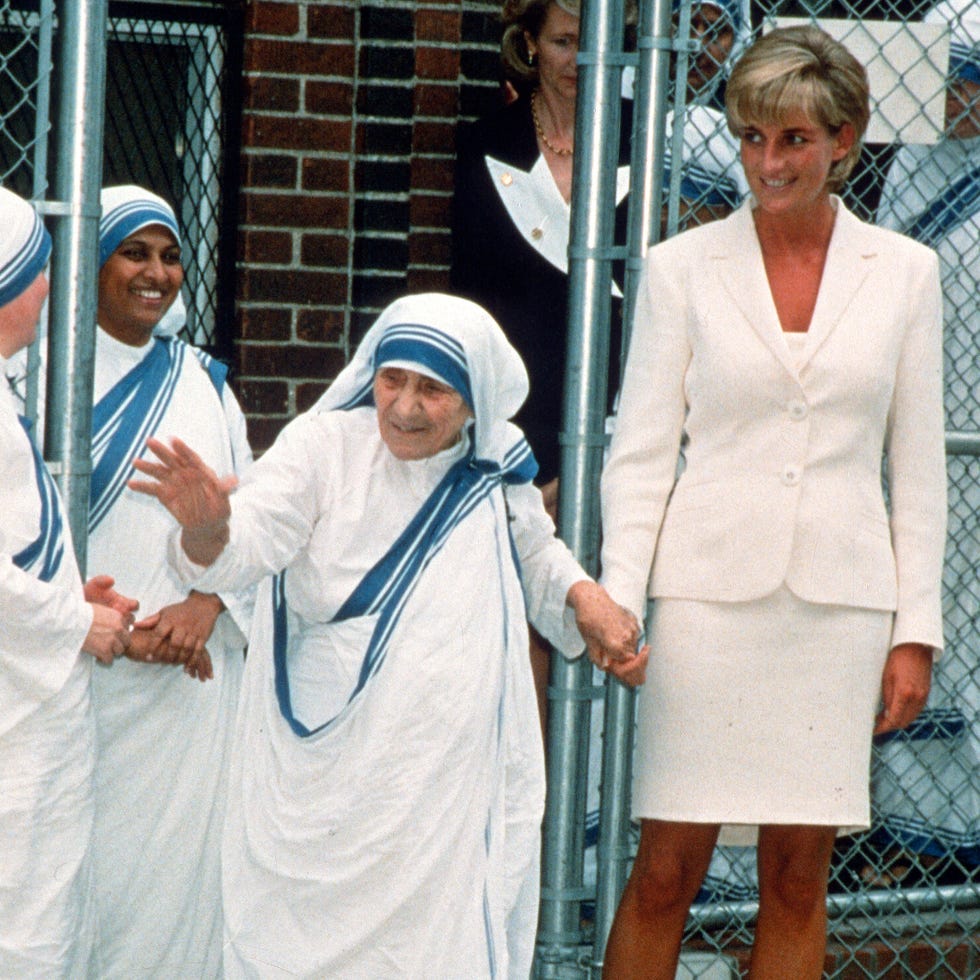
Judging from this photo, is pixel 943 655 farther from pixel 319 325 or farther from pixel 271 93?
pixel 271 93

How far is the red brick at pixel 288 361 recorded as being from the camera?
17.5 ft

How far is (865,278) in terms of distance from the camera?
12.0 feet

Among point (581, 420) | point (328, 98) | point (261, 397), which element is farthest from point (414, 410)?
point (328, 98)

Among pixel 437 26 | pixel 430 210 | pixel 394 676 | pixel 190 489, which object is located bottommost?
pixel 394 676

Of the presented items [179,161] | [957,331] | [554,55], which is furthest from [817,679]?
[179,161]

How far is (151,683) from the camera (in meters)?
4.04

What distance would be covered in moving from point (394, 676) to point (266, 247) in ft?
6.69

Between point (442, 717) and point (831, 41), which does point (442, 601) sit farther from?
point (831, 41)

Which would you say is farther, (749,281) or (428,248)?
(428,248)

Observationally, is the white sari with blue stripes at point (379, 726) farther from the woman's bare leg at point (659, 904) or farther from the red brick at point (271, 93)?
the red brick at point (271, 93)

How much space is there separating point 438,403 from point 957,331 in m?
1.69

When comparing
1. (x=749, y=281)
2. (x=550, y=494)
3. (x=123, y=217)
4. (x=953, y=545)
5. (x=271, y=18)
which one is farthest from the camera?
(x=271, y=18)

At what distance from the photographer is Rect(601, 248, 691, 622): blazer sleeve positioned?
12.0 feet

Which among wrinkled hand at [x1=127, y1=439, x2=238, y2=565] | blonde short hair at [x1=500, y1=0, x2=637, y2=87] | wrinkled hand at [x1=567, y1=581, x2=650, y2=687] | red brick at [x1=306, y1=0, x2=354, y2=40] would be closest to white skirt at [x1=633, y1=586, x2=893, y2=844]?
wrinkled hand at [x1=567, y1=581, x2=650, y2=687]
